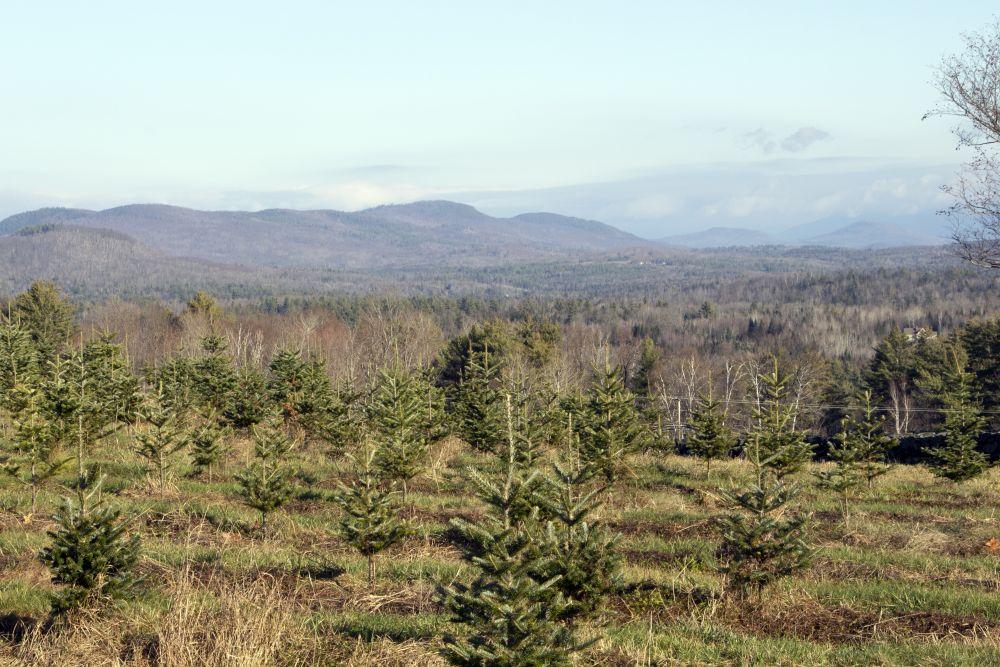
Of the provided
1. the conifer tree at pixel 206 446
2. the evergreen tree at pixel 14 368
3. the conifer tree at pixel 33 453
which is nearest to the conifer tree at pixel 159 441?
the conifer tree at pixel 206 446

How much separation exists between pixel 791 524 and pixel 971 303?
140635mm

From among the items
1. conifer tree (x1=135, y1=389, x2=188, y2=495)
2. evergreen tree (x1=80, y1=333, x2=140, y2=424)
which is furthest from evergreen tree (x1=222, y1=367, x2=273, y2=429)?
conifer tree (x1=135, y1=389, x2=188, y2=495)

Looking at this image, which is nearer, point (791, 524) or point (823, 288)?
point (791, 524)

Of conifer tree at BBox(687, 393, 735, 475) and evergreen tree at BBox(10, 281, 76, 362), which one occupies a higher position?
evergreen tree at BBox(10, 281, 76, 362)

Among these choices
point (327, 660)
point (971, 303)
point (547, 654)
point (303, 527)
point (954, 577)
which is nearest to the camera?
point (547, 654)

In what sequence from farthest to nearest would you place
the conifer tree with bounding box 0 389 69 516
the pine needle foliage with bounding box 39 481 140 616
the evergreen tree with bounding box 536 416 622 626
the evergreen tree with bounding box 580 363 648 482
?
1. the evergreen tree with bounding box 580 363 648 482
2. the conifer tree with bounding box 0 389 69 516
3. the pine needle foliage with bounding box 39 481 140 616
4. the evergreen tree with bounding box 536 416 622 626

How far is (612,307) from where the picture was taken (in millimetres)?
148875

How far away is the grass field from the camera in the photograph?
707cm

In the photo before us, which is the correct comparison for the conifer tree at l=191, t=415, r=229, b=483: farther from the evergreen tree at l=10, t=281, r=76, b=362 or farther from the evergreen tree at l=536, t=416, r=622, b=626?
the evergreen tree at l=10, t=281, r=76, b=362

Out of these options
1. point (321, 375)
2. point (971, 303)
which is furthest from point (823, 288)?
point (321, 375)

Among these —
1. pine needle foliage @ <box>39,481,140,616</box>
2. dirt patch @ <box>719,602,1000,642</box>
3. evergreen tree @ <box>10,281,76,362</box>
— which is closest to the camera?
dirt patch @ <box>719,602,1000,642</box>

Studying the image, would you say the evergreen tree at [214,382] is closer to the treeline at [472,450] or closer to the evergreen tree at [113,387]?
the treeline at [472,450]

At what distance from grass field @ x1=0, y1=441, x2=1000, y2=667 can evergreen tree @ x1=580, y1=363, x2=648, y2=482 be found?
156 cm

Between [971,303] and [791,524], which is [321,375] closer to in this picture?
[791,524]
